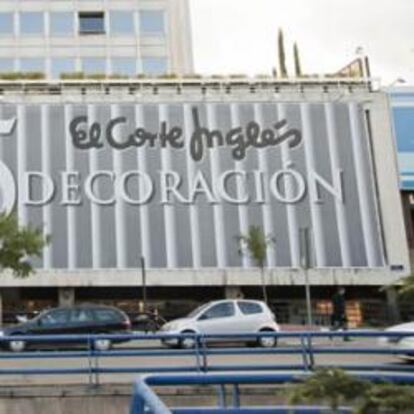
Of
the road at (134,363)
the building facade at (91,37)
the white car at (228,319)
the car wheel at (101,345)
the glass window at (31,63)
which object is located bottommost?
the road at (134,363)

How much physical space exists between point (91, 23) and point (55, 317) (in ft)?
153

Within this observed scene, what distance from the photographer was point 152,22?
67250 millimetres

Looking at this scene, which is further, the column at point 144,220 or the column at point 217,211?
the column at point 217,211

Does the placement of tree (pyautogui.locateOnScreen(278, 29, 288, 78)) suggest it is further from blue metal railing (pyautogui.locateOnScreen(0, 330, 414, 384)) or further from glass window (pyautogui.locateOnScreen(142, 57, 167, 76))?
blue metal railing (pyautogui.locateOnScreen(0, 330, 414, 384))

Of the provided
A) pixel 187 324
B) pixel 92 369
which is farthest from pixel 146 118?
pixel 92 369

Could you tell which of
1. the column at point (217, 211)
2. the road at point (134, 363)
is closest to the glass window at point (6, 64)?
the column at point (217, 211)

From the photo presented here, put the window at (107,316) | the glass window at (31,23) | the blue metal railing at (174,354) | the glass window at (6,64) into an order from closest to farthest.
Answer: the blue metal railing at (174,354) → the window at (107,316) → the glass window at (6,64) → the glass window at (31,23)

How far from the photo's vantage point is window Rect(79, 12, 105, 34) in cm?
6762

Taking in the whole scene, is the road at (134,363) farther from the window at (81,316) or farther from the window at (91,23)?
the window at (91,23)

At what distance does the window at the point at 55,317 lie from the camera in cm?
2427

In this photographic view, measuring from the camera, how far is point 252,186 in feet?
165

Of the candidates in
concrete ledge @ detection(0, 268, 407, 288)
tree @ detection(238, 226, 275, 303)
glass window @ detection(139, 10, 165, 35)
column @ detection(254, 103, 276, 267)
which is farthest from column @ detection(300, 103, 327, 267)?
glass window @ detection(139, 10, 165, 35)

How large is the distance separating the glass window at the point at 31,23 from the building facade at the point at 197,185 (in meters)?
17.9

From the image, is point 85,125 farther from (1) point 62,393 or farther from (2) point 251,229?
(1) point 62,393
